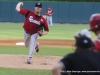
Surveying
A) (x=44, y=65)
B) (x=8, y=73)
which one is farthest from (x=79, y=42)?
(x=44, y=65)

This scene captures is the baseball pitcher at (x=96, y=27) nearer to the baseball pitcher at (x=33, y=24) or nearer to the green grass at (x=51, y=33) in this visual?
the baseball pitcher at (x=33, y=24)

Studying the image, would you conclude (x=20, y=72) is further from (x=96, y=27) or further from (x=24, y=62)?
(x=96, y=27)

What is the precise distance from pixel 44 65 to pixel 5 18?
3044 centimetres

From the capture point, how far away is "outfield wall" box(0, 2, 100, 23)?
4203cm

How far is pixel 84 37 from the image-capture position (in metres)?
3.80

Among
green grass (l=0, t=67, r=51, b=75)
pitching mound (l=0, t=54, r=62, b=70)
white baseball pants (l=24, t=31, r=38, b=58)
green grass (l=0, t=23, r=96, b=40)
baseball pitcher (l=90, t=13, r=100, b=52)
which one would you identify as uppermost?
baseball pitcher (l=90, t=13, r=100, b=52)

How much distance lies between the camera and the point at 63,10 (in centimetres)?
4212

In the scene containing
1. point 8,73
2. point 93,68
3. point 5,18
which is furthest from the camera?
point 5,18

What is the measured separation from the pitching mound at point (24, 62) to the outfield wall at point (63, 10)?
93.4ft

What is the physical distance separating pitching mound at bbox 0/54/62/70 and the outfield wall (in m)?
28.5

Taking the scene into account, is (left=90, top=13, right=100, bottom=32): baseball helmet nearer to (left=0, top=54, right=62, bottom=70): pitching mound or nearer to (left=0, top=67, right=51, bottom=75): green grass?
(left=0, top=67, right=51, bottom=75): green grass

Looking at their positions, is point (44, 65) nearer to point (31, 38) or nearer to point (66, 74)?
point (31, 38)

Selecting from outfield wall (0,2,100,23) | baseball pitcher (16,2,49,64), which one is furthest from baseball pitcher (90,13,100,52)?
outfield wall (0,2,100,23)

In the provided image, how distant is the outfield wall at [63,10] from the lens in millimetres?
42031
